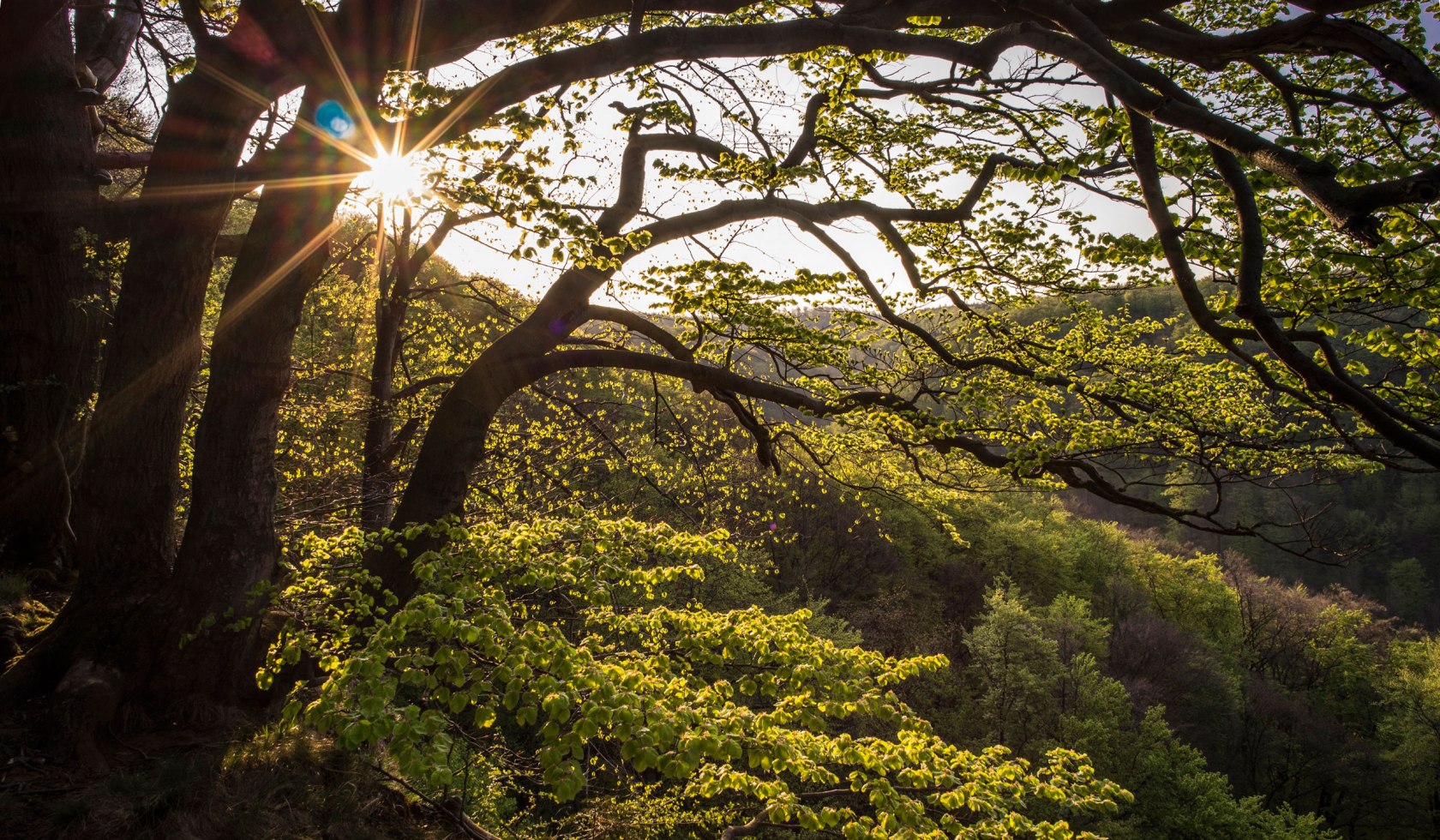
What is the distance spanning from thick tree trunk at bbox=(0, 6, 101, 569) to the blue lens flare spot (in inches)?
102

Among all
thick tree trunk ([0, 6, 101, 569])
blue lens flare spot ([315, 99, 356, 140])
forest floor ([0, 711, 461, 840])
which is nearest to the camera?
forest floor ([0, 711, 461, 840])

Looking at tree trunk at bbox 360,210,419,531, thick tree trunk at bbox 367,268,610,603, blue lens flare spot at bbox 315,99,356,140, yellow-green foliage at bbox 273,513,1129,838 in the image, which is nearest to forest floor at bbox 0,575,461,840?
yellow-green foliage at bbox 273,513,1129,838

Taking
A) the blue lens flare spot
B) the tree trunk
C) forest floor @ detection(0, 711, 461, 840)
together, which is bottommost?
forest floor @ detection(0, 711, 461, 840)

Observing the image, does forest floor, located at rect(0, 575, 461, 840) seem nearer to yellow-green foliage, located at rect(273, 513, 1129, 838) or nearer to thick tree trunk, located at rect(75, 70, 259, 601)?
yellow-green foliage, located at rect(273, 513, 1129, 838)

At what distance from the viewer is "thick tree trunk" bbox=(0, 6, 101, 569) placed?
4793 mm

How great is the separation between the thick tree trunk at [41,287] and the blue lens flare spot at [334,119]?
2.58 meters

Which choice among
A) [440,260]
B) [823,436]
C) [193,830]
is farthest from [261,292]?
[440,260]

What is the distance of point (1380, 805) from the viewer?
27.0 meters

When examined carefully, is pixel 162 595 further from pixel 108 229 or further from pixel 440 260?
pixel 440 260

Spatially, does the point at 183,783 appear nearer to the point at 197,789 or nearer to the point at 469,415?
the point at 197,789

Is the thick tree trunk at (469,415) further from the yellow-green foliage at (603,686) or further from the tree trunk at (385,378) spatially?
the tree trunk at (385,378)

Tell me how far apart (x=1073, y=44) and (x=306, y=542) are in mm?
5840

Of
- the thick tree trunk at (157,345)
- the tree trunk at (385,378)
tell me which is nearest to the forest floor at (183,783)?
the thick tree trunk at (157,345)

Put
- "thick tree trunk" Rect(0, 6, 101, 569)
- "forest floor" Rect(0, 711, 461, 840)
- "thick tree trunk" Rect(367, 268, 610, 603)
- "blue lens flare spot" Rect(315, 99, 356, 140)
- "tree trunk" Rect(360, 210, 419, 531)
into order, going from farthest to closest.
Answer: "tree trunk" Rect(360, 210, 419, 531)
"thick tree trunk" Rect(367, 268, 610, 603)
"thick tree trunk" Rect(0, 6, 101, 569)
"blue lens flare spot" Rect(315, 99, 356, 140)
"forest floor" Rect(0, 711, 461, 840)
